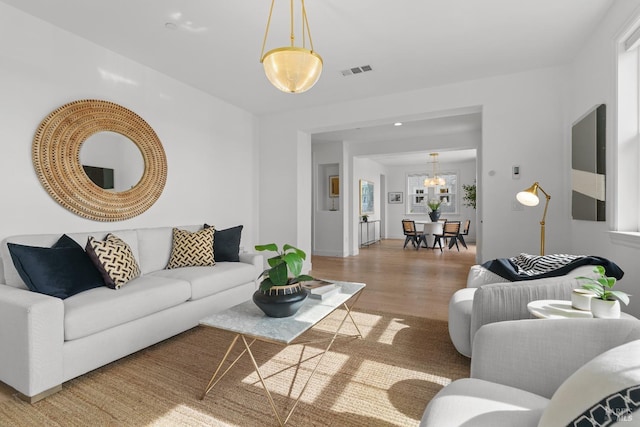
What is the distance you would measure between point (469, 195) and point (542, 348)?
378 inches

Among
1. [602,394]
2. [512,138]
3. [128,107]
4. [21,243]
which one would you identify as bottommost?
[602,394]

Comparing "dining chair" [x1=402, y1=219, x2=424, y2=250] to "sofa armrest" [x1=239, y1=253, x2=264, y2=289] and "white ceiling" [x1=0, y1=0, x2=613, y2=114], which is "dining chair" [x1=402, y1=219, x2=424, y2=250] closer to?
"white ceiling" [x1=0, y1=0, x2=613, y2=114]

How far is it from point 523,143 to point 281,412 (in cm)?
395

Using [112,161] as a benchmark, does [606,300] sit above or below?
below

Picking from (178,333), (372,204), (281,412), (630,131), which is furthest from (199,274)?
(372,204)

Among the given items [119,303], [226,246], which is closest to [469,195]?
[226,246]

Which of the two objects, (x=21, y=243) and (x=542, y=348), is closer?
(x=542, y=348)

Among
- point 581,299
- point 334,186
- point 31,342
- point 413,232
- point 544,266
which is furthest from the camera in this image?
point 413,232

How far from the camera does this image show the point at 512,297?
182cm

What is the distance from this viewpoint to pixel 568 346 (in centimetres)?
120

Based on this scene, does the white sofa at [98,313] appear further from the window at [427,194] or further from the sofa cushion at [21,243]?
the window at [427,194]

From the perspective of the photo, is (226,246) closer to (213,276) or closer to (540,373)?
(213,276)

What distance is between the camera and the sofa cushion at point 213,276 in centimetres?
290

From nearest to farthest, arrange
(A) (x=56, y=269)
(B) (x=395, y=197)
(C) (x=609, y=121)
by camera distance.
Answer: (A) (x=56, y=269) → (C) (x=609, y=121) → (B) (x=395, y=197)
